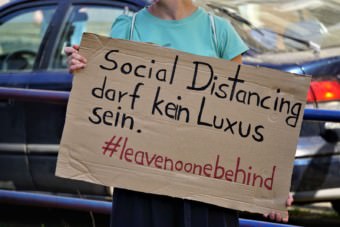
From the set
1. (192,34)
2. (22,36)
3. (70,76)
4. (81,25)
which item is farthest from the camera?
(22,36)

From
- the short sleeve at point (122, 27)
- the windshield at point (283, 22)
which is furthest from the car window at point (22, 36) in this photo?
the short sleeve at point (122, 27)

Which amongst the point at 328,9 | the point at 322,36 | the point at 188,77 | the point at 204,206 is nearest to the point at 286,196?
the point at 204,206

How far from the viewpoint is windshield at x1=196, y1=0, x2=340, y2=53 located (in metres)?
5.41

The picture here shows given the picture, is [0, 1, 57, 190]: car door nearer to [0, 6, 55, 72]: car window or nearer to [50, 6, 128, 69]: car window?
[0, 6, 55, 72]: car window

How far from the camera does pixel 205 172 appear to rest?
2811 millimetres

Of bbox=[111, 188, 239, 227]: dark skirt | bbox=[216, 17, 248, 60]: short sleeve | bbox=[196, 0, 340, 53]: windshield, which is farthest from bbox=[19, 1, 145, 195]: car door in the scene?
bbox=[216, 17, 248, 60]: short sleeve

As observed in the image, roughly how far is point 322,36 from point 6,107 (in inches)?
91.7

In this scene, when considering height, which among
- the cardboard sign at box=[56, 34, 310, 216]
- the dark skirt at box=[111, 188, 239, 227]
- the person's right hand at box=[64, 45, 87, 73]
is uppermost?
the person's right hand at box=[64, 45, 87, 73]

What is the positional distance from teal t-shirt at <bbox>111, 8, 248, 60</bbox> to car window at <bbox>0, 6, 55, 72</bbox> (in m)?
3.09

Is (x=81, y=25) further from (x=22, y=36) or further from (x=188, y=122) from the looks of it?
(x=188, y=122)

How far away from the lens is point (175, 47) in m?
2.80

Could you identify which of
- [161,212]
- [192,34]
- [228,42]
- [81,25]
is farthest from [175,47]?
[81,25]

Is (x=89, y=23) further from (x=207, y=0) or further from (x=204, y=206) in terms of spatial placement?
(x=204, y=206)

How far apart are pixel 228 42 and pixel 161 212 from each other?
0.66 m
